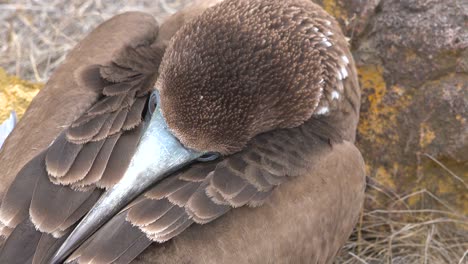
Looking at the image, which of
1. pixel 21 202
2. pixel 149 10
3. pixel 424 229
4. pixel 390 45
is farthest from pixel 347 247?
pixel 149 10

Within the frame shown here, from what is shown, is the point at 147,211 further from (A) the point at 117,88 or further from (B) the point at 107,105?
(A) the point at 117,88

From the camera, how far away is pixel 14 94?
14.3 ft

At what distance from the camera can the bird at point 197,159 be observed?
2.63m

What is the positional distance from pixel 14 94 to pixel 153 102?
5.77ft

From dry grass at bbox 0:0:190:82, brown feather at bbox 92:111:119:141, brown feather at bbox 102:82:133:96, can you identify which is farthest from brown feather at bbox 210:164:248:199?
dry grass at bbox 0:0:190:82

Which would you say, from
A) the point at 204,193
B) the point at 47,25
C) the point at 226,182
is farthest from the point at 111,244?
the point at 47,25

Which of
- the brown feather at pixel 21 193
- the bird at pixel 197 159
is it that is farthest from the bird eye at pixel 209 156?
the brown feather at pixel 21 193

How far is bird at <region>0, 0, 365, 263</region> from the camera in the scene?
8.63ft

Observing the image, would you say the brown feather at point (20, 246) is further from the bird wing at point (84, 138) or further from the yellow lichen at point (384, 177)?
the yellow lichen at point (384, 177)

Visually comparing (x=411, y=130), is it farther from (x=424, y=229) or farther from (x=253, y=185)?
(x=253, y=185)

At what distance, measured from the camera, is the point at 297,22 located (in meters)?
3.14

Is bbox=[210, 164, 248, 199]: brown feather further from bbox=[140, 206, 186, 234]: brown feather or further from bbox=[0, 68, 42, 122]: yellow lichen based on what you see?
bbox=[0, 68, 42, 122]: yellow lichen

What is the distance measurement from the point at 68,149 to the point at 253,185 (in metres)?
0.69

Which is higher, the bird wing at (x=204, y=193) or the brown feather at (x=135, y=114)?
the brown feather at (x=135, y=114)
